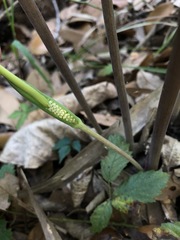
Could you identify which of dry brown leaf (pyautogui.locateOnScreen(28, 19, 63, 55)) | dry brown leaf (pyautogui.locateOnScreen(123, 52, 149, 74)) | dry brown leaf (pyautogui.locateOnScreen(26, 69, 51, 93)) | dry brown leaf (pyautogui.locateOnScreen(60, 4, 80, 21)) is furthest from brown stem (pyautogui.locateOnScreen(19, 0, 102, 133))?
dry brown leaf (pyautogui.locateOnScreen(60, 4, 80, 21))

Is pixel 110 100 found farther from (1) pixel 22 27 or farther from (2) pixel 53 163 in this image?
(1) pixel 22 27

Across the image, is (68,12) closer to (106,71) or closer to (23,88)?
(106,71)

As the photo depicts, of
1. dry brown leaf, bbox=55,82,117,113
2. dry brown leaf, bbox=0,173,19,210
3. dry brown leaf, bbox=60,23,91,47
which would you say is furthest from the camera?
dry brown leaf, bbox=60,23,91,47

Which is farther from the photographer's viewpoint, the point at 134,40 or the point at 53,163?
the point at 134,40

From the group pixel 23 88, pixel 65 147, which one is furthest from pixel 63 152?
pixel 23 88

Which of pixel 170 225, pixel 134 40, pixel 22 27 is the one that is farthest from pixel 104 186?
pixel 22 27

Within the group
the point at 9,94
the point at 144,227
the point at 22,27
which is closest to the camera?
the point at 144,227

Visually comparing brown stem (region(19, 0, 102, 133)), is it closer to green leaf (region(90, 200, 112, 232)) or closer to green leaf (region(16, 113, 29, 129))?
green leaf (region(90, 200, 112, 232))
